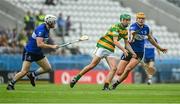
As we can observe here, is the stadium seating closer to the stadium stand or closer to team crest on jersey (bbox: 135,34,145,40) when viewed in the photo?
the stadium stand

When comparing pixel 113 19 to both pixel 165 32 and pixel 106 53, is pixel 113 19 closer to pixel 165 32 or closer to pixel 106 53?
pixel 165 32

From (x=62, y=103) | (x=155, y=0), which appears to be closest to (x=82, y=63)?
(x=155, y=0)

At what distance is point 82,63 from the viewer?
118 feet

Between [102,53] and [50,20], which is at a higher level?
[50,20]

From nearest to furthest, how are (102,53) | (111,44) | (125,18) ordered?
(125,18)
(102,53)
(111,44)

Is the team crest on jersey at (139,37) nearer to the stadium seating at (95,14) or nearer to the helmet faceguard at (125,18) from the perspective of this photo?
the helmet faceguard at (125,18)

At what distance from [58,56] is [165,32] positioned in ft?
32.2

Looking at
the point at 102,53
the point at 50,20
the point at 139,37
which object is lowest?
the point at 102,53

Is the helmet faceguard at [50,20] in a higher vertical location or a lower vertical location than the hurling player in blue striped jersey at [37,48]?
higher

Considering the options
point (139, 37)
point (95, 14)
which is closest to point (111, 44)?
point (139, 37)

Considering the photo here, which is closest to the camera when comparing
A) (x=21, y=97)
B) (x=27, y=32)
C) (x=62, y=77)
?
(x=21, y=97)

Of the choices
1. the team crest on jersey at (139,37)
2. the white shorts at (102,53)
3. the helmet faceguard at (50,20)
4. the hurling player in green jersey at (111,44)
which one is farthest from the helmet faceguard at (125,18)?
the helmet faceguard at (50,20)

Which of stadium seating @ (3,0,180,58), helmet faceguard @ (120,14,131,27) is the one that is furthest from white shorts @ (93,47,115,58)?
stadium seating @ (3,0,180,58)

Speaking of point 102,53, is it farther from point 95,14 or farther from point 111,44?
point 95,14
